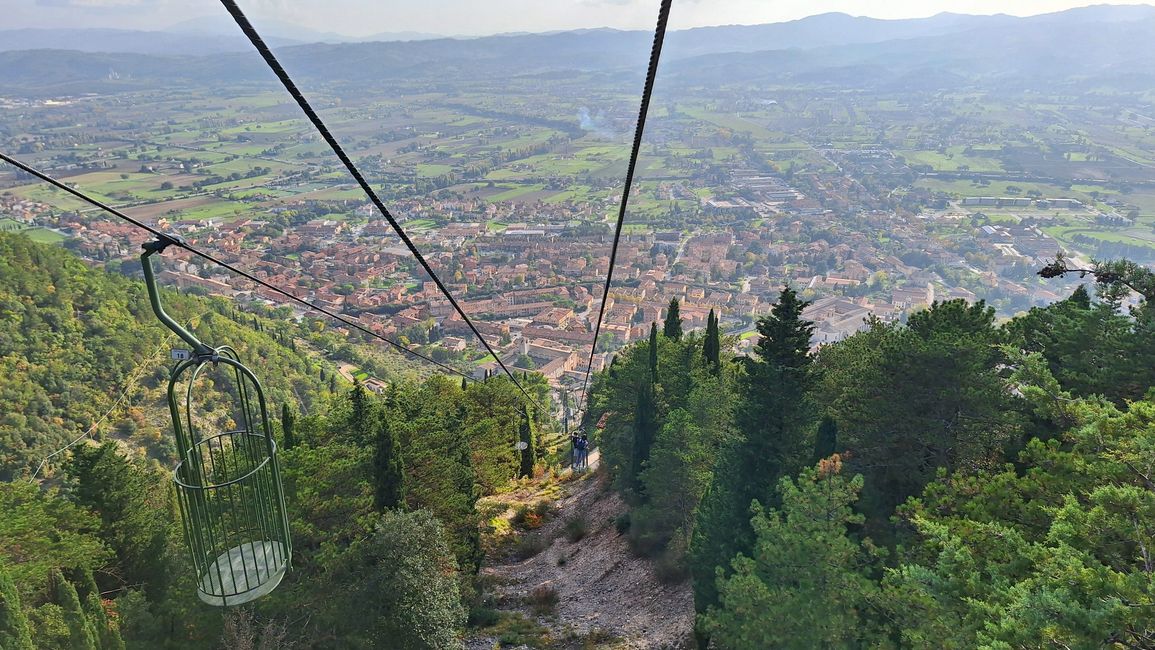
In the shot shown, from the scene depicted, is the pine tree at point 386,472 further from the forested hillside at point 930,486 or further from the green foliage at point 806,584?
the green foliage at point 806,584

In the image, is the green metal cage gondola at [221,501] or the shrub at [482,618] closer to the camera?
the green metal cage gondola at [221,501]

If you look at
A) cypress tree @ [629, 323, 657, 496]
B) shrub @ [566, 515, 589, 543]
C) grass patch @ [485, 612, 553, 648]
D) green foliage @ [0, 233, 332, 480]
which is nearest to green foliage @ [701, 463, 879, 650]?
grass patch @ [485, 612, 553, 648]

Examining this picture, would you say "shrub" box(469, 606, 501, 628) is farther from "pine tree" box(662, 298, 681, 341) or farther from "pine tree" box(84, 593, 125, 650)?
"pine tree" box(662, 298, 681, 341)

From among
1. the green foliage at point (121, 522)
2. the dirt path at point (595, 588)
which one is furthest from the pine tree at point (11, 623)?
the dirt path at point (595, 588)

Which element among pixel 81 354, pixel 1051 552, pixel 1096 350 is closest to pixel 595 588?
pixel 1096 350

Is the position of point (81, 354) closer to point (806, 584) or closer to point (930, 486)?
point (806, 584)

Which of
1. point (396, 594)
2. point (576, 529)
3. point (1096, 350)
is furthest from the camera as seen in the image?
point (576, 529)
